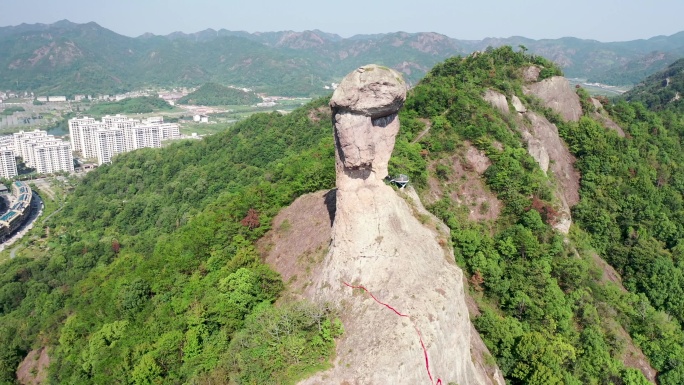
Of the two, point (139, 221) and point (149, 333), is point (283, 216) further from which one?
point (139, 221)

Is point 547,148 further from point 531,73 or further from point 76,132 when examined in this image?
point 76,132

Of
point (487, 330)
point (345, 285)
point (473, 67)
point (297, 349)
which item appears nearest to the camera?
point (297, 349)

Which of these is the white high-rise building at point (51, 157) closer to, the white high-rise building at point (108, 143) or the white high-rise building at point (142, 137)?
the white high-rise building at point (108, 143)

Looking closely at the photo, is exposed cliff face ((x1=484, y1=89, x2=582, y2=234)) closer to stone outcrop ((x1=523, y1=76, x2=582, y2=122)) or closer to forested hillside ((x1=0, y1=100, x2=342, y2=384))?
stone outcrop ((x1=523, y1=76, x2=582, y2=122))

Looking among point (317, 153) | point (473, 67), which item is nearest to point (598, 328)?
point (317, 153)

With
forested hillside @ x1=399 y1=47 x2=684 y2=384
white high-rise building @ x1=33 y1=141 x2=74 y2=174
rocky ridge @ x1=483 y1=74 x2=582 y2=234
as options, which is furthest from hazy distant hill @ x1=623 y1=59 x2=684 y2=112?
white high-rise building @ x1=33 y1=141 x2=74 y2=174

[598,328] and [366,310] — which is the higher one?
[366,310]

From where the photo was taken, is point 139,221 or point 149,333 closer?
point 149,333

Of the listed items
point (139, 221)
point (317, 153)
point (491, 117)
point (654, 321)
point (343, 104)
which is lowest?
point (139, 221)

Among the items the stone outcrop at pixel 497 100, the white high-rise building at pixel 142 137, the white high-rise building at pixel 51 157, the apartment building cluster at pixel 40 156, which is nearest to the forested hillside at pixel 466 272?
the stone outcrop at pixel 497 100
